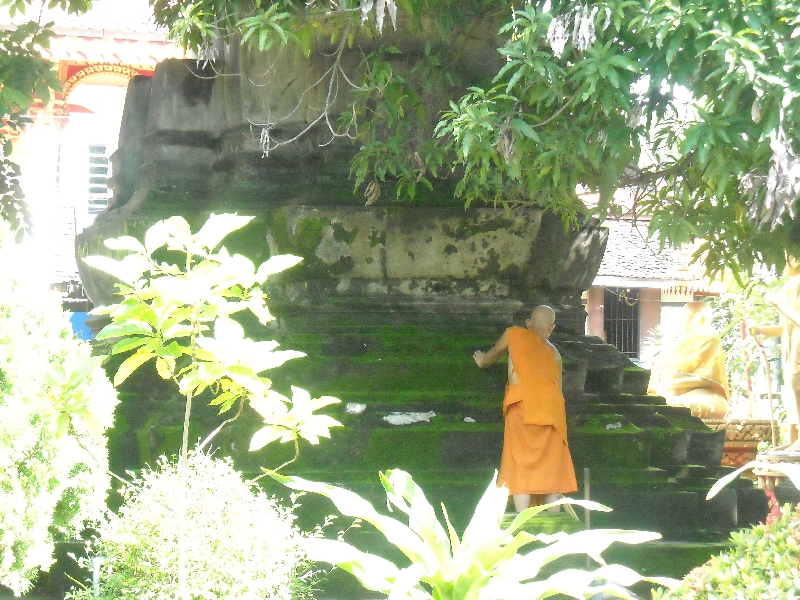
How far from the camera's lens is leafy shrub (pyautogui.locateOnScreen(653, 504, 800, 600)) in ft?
8.43

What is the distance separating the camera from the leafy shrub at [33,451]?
14.6 ft

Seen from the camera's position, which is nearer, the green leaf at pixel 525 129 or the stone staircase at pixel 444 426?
the green leaf at pixel 525 129

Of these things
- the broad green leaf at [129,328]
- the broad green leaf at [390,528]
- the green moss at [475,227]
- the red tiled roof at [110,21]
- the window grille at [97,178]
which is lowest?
the broad green leaf at [390,528]

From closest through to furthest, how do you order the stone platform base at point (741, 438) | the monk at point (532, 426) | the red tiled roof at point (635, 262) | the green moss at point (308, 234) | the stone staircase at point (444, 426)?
the stone staircase at point (444, 426) < the monk at point (532, 426) < the green moss at point (308, 234) < the stone platform base at point (741, 438) < the red tiled roof at point (635, 262)

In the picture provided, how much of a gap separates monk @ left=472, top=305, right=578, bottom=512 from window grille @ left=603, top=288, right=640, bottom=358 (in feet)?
42.7

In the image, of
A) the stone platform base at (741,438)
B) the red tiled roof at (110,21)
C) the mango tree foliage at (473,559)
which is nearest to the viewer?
the mango tree foliage at (473,559)

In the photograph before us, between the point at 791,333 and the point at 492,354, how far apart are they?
292cm

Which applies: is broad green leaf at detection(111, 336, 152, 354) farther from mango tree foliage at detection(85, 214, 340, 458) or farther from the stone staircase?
the stone staircase

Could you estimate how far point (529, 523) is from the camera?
16.3 feet

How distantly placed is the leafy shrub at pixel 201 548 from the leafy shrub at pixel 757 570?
111 centimetres

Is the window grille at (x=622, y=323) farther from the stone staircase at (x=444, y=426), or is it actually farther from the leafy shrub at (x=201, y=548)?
the leafy shrub at (x=201, y=548)

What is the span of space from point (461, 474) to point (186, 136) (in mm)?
2668

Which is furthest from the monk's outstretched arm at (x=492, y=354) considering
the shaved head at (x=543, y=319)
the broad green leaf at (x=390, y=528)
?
the broad green leaf at (x=390, y=528)

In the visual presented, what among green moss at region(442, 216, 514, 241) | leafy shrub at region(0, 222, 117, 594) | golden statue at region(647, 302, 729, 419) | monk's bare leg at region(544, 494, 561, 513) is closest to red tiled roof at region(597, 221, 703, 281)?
golden statue at region(647, 302, 729, 419)
